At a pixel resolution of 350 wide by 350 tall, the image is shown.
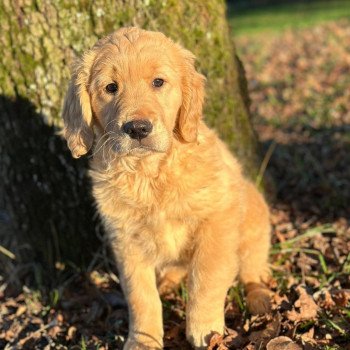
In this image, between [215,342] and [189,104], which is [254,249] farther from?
[189,104]

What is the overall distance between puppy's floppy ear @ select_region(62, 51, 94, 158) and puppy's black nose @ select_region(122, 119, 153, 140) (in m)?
0.42

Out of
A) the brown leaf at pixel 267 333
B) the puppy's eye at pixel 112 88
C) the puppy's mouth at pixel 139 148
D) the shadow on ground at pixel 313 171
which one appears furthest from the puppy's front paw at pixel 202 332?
the shadow on ground at pixel 313 171

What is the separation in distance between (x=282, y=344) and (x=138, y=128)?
4.44 ft

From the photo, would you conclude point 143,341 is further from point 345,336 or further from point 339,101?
point 339,101

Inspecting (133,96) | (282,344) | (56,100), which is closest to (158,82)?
(133,96)

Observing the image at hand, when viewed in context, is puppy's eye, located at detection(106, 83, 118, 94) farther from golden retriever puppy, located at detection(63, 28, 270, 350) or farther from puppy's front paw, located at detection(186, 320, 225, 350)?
puppy's front paw, located at detection(186, 320, 225, 350)

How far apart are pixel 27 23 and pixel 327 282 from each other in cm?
263

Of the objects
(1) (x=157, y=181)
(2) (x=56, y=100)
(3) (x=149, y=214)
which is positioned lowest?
(3) (x=149, y=214)

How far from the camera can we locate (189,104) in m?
3.13

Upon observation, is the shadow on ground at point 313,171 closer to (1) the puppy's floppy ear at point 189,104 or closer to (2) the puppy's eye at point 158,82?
(1) the puppy's floppy ear at point 189,104

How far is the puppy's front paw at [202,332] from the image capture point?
3082mm

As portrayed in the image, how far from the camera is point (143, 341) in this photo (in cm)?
315

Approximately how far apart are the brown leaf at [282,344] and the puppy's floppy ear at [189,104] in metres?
1.19

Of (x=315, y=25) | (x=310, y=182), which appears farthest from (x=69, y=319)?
(x=315, y=25)
